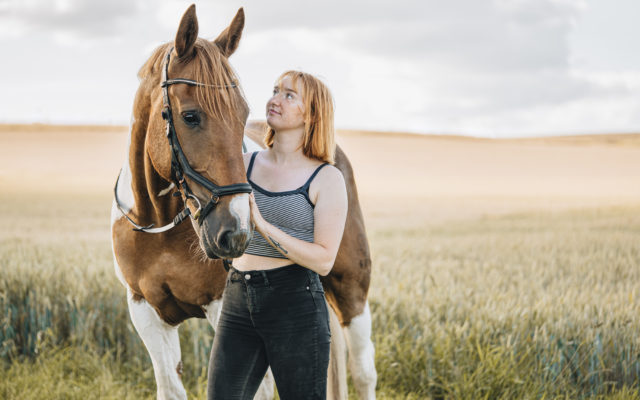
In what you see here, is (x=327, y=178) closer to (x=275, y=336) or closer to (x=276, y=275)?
(x=276, y=275)

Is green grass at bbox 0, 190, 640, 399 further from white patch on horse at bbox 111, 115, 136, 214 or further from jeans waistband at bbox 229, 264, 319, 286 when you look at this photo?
jeans waistband at bbox 229, 264, 319, 286

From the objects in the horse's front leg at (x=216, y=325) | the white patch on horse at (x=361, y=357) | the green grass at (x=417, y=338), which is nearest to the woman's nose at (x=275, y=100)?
the horse's front leg at (x=216, y=325)

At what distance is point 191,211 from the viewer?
238cm

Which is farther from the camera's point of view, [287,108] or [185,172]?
[287,108]

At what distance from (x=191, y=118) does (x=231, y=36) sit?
70 centimetres

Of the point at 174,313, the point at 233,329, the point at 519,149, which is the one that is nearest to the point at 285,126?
the point at 233,329

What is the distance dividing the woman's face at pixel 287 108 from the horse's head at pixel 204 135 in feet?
0.45

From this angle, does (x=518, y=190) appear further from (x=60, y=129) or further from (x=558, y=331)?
(x=60, y=129)

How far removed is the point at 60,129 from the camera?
4356cm

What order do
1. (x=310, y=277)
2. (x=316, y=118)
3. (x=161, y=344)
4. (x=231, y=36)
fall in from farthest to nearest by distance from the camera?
(x=161, y=344), (x=231, y=36), (x=316, y=118), (x=310, y=277)

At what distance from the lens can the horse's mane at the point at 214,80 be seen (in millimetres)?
2344

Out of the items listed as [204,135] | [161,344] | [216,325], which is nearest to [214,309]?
[216,325]

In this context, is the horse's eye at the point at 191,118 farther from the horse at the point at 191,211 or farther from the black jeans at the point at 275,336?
the black jeans at the point at 275,336

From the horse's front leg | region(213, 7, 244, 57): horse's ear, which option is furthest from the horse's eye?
the horse's front leg
